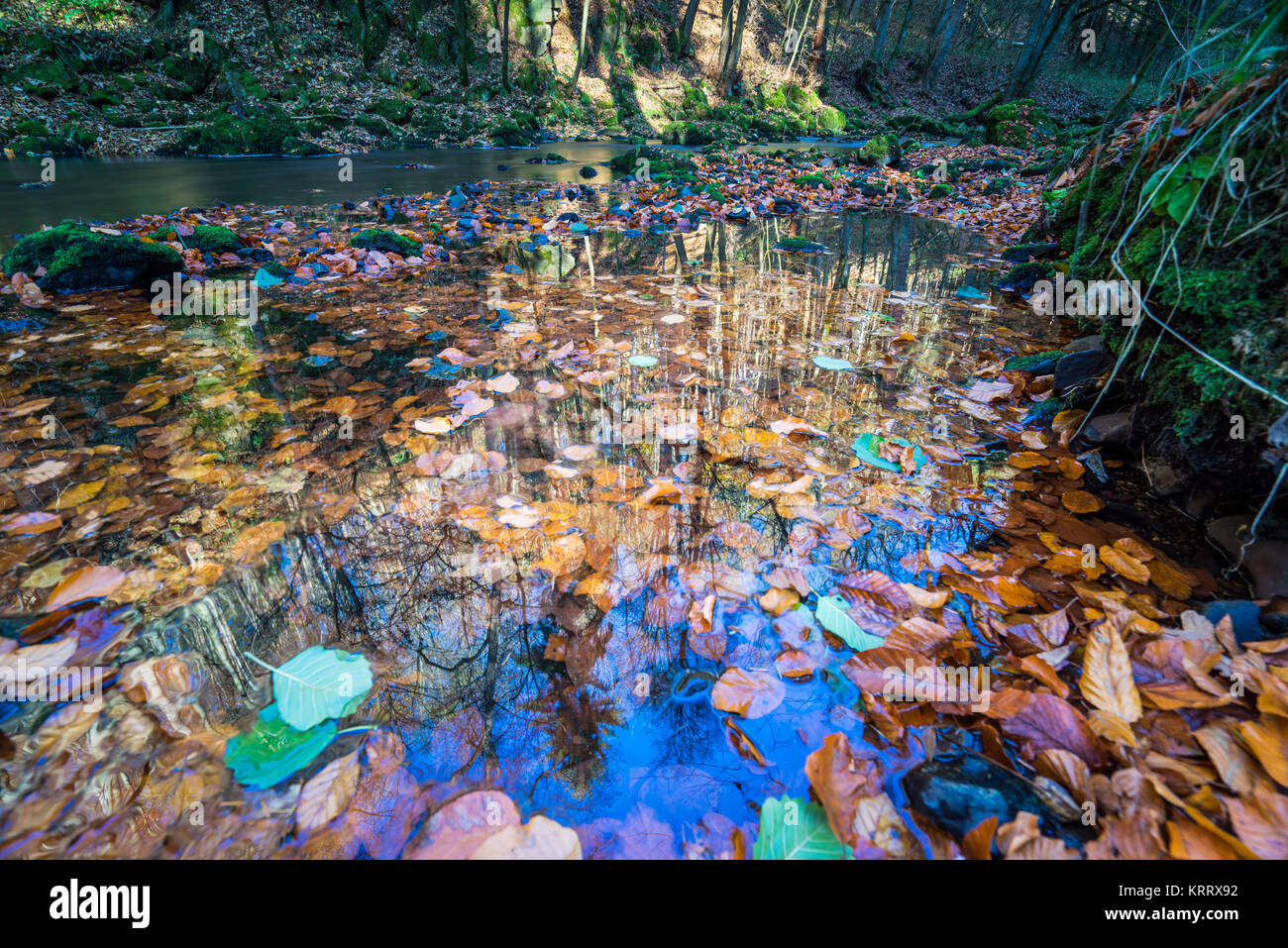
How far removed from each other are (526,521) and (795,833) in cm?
109

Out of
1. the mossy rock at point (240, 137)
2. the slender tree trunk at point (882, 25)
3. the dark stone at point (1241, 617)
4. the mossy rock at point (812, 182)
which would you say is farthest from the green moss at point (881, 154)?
the slender tree trunk at point (882, 25)

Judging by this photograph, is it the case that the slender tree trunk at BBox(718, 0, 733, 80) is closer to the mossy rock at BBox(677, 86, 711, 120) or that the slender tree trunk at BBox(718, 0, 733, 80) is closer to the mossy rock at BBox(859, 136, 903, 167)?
the mossy rock at BBox(677, 86, 711, 120)

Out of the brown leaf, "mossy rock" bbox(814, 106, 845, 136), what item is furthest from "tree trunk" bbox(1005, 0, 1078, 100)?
the brown leaf

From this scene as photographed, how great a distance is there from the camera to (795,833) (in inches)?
38.1

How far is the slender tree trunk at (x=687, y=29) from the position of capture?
25.6 meters

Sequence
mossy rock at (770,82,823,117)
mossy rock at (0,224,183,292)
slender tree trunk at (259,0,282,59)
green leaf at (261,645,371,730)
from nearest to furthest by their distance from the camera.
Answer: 1. green leaf at (261,645,371,730)
2. mossy rock at (0,224,183,292)
3. slender tree trunk at (259,0,282,59)
4. mossy rock at (770,82,823,117)

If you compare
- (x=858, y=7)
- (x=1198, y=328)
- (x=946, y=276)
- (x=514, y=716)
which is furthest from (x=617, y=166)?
(x=858, y=7)

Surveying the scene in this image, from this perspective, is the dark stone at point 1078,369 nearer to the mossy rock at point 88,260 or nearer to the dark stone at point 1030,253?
the dark stone at point 1030,253

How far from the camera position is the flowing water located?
1.12 metres

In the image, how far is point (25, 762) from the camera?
1050mm

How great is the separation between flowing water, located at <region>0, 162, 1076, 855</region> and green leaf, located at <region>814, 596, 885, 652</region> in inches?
1.6

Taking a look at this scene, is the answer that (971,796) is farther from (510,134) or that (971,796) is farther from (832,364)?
(510,134)
